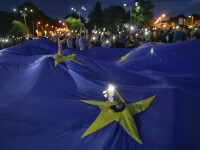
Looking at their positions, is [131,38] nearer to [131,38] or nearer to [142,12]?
[131,38]

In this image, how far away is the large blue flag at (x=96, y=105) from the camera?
169 inches

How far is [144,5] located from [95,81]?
5518 centimetres

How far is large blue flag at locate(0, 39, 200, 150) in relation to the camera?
14.1 feet

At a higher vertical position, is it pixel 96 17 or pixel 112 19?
pixel 96 17

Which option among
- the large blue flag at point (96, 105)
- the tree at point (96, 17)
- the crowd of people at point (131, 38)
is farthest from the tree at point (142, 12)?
the large blue flag at point (96, 105)

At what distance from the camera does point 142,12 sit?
182 ft

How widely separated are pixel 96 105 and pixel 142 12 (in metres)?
52.5

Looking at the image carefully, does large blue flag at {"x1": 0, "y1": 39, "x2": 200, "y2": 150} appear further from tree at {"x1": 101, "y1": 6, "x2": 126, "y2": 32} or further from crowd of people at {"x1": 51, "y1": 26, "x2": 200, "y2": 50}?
tree at {"x1": 101, "y1": 6, "x2": 126, "y2": 32}

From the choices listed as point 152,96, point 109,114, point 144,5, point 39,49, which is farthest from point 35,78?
point 144,5

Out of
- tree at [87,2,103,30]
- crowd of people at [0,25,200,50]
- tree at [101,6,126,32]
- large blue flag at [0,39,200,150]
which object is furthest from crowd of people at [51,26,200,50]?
tree at [87,2,103,30]

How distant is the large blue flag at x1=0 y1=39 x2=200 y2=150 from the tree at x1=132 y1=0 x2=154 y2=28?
4445 cm

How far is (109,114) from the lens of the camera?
15.4 feet

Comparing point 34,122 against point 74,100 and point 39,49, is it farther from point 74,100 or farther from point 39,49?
point 39,49

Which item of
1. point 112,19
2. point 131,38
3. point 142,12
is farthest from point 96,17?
point 131,38
